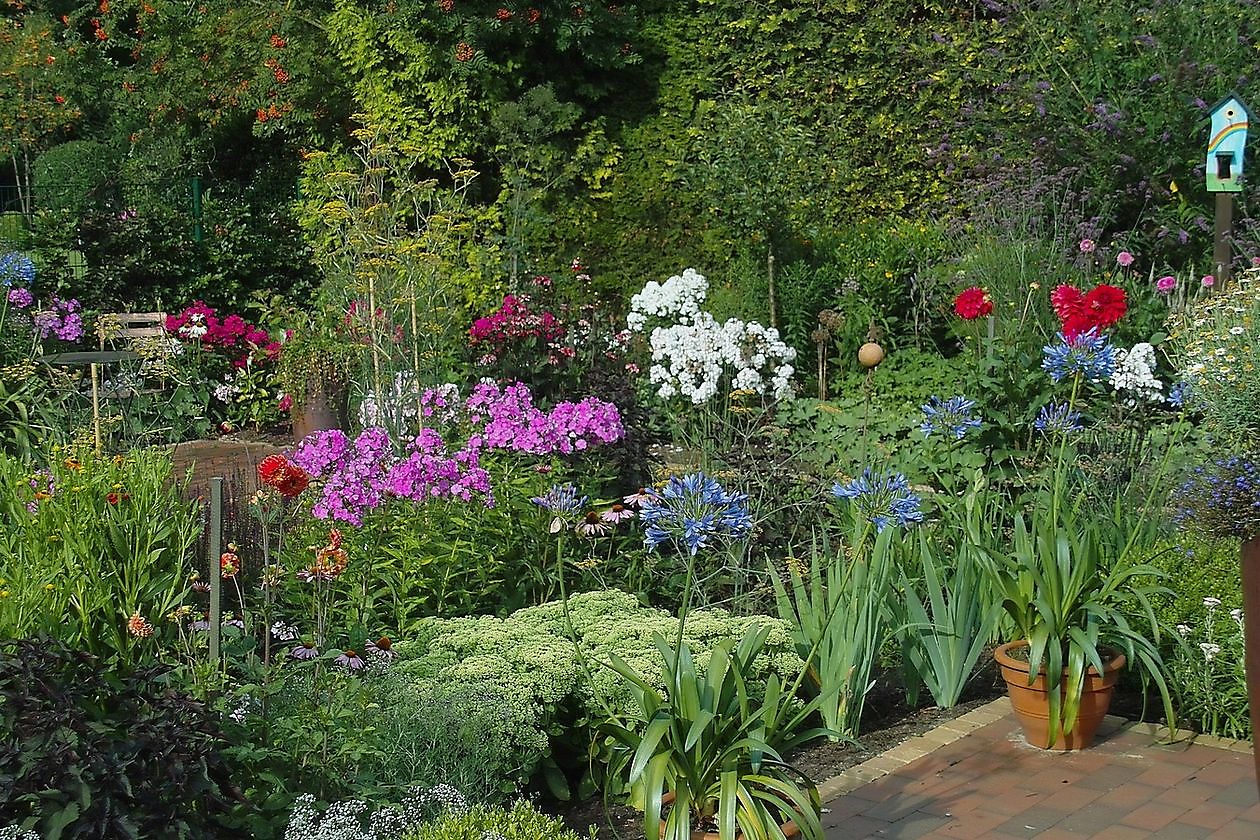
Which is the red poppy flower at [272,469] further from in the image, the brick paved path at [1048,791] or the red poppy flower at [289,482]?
the brick paved path at [1048,791]

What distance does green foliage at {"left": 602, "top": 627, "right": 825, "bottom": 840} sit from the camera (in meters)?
2.89

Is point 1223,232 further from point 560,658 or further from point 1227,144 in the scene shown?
point 560,658

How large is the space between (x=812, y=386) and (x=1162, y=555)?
15.0 ft

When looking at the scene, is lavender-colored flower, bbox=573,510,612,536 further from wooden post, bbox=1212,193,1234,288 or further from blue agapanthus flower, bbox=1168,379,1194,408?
wooden post, bbox=1212,193,1234,288

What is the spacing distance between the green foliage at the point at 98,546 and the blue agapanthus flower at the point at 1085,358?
10.2 ft

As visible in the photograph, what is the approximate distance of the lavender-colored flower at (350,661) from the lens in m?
3.61

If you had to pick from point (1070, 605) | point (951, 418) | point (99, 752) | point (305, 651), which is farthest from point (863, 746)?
point (99, 752)

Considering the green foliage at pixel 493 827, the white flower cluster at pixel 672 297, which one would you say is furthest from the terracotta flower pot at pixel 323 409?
the green foliage at pixel 493 827

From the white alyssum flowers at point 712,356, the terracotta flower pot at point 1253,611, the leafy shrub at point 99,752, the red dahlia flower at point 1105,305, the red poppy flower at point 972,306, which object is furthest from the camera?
the white alyssum flowers at point 712,356

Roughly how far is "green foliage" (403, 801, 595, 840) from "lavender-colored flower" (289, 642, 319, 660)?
93 cm

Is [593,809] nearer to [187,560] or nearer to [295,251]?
[187,560]

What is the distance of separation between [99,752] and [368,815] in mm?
724

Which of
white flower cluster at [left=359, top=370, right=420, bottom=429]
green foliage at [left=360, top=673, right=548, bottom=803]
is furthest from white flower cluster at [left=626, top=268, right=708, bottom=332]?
green foliage at [left=360, top=673, right=548, bottom=803]

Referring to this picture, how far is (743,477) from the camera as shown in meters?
4.89
